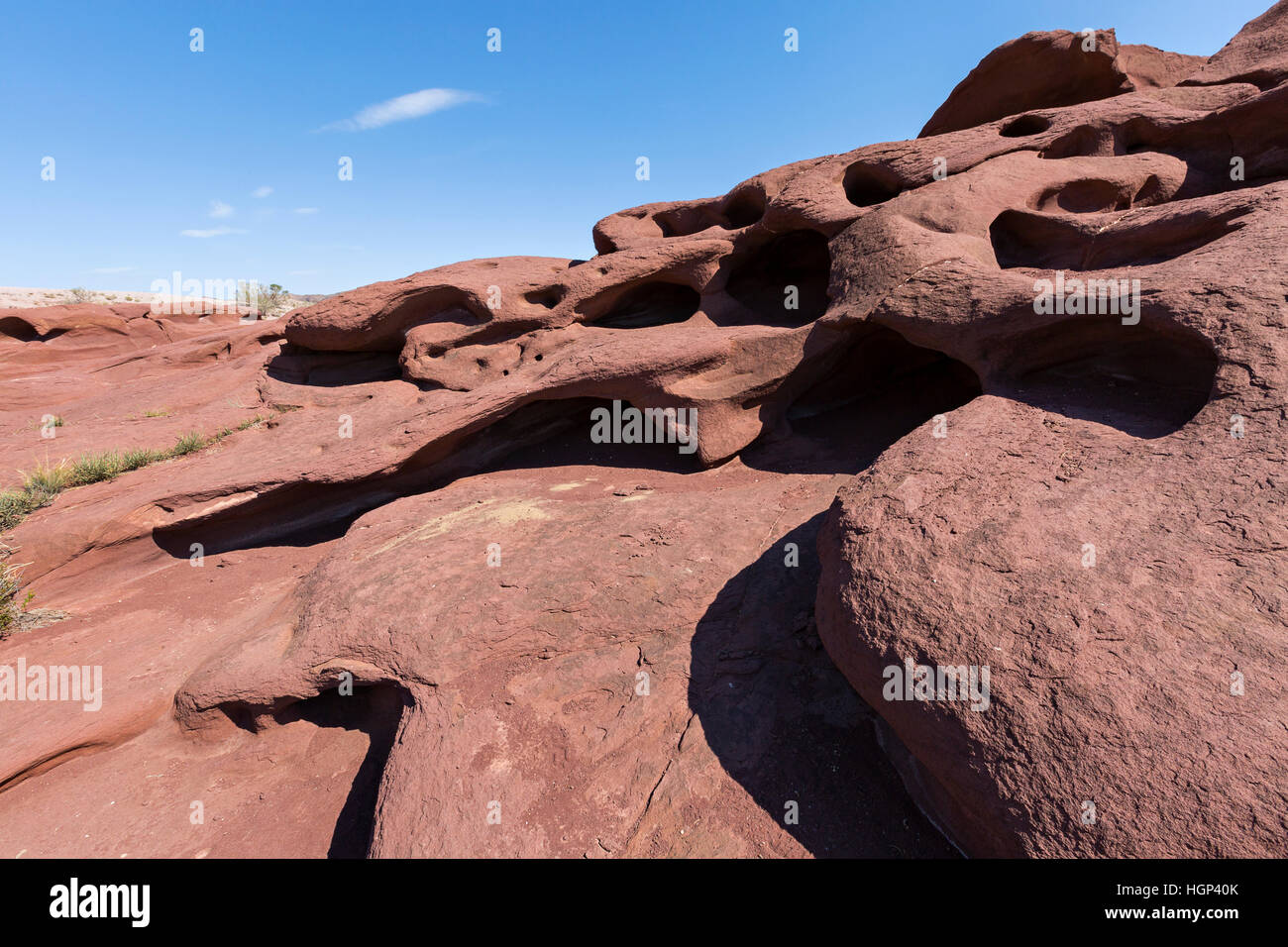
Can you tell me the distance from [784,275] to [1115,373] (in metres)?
5.57

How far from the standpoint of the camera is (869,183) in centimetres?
793

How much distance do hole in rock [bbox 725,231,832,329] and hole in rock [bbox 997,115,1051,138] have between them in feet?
8.74

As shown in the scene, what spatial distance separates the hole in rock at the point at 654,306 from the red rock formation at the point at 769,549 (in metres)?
0.08

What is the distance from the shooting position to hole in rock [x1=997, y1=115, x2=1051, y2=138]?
747 centimetres

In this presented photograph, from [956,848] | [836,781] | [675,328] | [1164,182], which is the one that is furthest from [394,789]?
[1164,182]

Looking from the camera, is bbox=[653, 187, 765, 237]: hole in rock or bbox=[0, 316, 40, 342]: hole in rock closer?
bbox=[653, 187, 765, 237]: hole in rock

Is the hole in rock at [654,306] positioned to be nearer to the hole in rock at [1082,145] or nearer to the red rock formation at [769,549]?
the red rock formation at [769,549]

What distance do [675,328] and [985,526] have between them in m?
5.24

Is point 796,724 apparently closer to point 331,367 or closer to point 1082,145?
point 1082,145

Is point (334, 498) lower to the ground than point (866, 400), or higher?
lower

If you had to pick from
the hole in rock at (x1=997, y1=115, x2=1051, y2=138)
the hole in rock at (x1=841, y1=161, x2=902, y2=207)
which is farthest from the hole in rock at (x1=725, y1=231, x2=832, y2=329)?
the hole in rock at (x1=997, y1=115, x2=1051, y2=138)

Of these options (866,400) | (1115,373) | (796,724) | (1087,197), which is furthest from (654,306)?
(796,724)

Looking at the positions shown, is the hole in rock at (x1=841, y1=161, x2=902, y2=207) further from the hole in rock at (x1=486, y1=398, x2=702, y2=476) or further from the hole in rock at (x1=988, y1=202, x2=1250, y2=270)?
the hole in rock at (x1=486, y1=398, x2=702, y2=476)

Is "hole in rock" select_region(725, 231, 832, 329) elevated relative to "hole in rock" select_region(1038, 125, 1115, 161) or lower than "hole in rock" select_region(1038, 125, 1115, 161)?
lower
